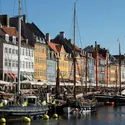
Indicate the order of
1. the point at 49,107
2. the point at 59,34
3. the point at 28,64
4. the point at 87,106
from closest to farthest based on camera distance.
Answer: the point at 49,107
the point at 87,106
the point at 28,64
the point at 59,34

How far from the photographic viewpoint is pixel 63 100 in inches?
2756

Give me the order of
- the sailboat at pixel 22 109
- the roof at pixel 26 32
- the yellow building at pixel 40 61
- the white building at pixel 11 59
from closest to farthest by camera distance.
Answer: the sailboat at pixel 22 109
the white building at pixel 11 59
the roof at pixel 26 32
the yellow building at pixel 40 61

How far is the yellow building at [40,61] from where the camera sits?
3986 inches

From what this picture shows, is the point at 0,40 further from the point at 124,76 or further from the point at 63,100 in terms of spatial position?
the point at 124,76

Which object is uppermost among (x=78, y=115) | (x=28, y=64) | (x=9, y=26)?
(x=9, y=26)

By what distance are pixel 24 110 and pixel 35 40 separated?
4804 centimetres

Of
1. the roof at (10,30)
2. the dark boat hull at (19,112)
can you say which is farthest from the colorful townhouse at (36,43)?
the dark boat hull at (19,112)

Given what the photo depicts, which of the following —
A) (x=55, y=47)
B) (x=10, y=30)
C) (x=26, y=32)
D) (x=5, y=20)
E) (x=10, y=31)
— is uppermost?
(x=5, y=20)

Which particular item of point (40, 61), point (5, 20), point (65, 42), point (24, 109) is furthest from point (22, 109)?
point (65, 42)

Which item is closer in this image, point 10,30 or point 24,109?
point 24,109

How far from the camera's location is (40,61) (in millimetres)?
104125

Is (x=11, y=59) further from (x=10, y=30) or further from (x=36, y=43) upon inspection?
(x=36, y=43)

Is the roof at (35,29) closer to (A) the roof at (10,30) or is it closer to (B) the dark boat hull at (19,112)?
(A) the roof at (10,30)

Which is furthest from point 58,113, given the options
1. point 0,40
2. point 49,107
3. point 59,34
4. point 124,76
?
point 124,76
